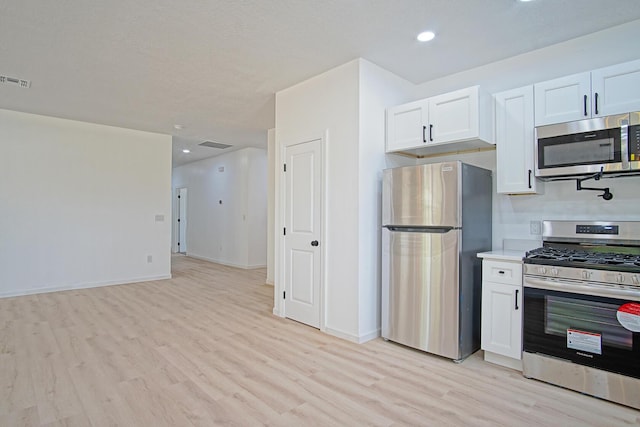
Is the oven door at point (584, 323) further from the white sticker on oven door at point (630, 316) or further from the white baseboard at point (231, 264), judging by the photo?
the white baseboard at point (231, 264)

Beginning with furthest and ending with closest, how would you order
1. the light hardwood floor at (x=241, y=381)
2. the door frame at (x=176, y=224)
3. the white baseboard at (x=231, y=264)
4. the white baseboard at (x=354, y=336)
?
the door frame at (x=176, y=224)
the white baseboard at (x=231, y=264)
the white baseboard at (x=354, y=336)
the light hardwood floor at (x=241, y=381)

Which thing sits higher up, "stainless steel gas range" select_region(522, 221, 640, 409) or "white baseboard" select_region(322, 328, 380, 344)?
"stainless steel gas range" select_region(522, 221, 640, 409)

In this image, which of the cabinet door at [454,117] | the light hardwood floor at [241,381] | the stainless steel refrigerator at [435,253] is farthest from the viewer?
the cabinet door at [454,117]

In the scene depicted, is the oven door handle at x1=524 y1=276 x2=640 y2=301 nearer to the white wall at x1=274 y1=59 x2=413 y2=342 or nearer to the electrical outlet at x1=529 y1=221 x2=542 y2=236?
the electrical outlet at x1=529 y1=221 x2=542 y2=236

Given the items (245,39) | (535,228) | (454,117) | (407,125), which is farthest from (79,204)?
(535,228)

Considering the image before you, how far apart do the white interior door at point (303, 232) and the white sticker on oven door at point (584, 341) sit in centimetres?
217

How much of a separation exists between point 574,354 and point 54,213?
22.3 ft

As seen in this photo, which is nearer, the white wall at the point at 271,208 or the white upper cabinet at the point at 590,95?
the white upper cabinet at the point at 590,95

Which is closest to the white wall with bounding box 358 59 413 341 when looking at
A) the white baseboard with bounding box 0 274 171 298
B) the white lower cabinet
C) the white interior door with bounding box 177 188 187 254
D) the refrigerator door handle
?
the refrigerator door handle

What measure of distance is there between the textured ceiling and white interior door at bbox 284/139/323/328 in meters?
0.91

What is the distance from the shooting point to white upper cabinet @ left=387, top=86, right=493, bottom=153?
9.78 feet

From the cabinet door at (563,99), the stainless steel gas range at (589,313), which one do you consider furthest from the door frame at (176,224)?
the stainless steel gas range at (589,313)

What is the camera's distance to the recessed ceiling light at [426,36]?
289 centimetres

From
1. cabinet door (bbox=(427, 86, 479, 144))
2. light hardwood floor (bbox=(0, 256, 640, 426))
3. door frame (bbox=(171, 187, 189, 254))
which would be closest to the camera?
light hardwood floor (bbox=(0, 256, 640, 426))
